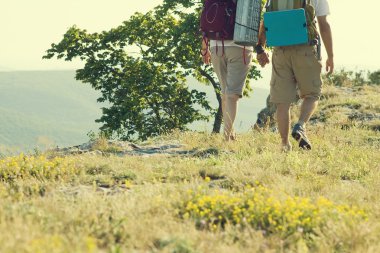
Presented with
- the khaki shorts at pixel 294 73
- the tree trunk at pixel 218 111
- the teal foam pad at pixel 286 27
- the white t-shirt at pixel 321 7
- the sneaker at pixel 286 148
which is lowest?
the tree trunk at pixel 218 111

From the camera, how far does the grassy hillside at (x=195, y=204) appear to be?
11.1 feet

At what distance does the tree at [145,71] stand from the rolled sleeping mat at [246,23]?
72.5 feet

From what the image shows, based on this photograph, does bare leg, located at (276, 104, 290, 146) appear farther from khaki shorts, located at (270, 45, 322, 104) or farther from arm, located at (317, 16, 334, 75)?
arm, located at (317, 16, 334, 75)

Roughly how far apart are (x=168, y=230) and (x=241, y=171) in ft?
6.80

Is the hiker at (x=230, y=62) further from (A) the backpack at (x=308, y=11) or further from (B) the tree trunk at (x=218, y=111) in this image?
(B) the tree trunk at (x=218, y=111)

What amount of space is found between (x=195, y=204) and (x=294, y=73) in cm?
368

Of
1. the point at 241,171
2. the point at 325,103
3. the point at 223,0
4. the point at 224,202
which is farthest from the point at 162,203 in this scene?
the point at 325,103

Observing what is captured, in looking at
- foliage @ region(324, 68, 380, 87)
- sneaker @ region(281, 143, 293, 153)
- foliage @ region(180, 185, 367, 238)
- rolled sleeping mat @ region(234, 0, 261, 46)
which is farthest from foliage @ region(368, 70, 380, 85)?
foliage @ region(180, 185, 367, 238)

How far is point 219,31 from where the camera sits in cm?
757

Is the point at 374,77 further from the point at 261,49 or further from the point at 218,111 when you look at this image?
the point at 261,49

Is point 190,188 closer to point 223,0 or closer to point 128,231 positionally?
point 128,231

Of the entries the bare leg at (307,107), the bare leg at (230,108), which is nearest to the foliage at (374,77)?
the bare leg at (230,108)

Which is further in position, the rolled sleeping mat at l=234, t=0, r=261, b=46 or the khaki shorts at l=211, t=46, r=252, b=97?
the khaki shorts at l=211, t=46, r=252, b=97

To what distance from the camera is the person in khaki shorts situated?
767cm
